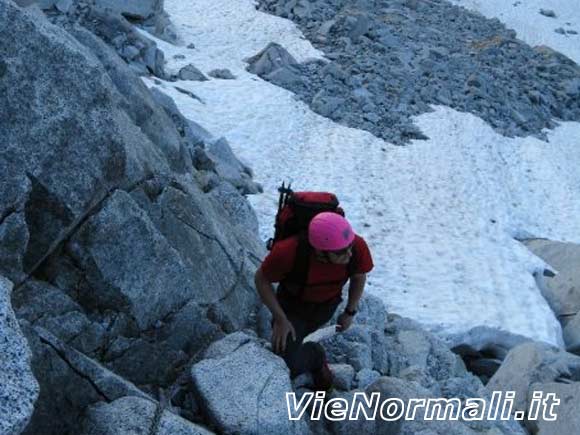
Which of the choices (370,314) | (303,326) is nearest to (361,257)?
(303,326)

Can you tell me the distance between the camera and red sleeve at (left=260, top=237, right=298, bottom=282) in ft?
17.6

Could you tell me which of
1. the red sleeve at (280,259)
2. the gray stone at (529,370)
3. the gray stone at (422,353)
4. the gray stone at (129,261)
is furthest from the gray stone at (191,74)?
the red sleeve at (280,259)

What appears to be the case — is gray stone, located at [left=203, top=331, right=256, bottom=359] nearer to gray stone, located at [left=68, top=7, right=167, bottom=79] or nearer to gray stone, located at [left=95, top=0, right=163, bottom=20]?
gray stone, located at [left=68, top=7, right=167, bottom=79]

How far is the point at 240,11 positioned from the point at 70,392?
83.6 ft

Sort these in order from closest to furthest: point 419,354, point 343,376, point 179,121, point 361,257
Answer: point 361,257
point 343,376
point 419,354
point 179,121

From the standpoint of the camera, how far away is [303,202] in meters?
5.48

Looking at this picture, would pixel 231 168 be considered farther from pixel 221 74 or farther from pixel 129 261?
pixel 129 261

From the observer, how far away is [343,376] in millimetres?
6516

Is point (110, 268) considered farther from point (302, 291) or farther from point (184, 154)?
point (184, 154)

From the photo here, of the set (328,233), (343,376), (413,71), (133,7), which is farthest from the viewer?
(413,71)

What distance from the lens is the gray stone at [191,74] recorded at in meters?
20.1

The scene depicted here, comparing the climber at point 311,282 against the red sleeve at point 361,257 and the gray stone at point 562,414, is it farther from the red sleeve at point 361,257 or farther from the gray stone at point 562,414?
the gray stone at point 562,414

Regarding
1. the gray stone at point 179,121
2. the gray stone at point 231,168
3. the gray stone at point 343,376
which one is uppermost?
the gray stone at point 343,376

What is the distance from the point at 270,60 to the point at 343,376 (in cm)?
1771
